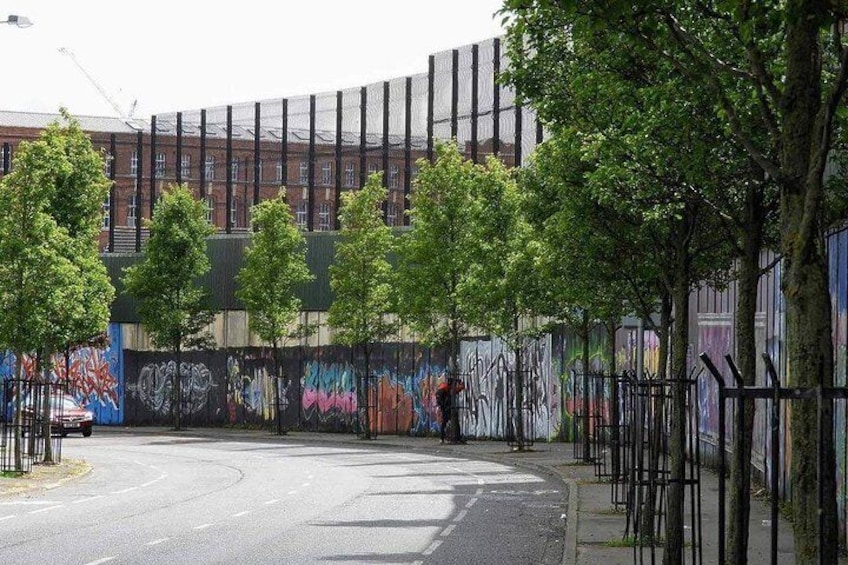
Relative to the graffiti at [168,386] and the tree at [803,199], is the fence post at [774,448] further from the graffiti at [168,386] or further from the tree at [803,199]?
the graffiti at [168,386]

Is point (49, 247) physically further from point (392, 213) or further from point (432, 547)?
point (392, 213)

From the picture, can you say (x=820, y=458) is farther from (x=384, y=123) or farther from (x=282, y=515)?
(x=384, y=123)

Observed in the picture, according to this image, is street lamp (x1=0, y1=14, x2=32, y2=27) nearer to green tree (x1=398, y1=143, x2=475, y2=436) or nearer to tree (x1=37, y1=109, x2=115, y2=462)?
tree (x1=37, y1=109, x2=115, y2=462)

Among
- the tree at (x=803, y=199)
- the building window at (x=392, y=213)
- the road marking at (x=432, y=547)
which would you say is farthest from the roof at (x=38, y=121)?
the tree at (x=803, y=199)

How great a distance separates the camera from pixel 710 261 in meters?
22.7

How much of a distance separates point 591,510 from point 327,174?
66.1 meters

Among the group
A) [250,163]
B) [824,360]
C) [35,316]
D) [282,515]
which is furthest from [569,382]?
[824,360]

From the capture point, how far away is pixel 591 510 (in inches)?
971

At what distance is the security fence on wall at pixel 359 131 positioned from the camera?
61.2m

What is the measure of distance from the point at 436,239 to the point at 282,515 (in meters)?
24.8

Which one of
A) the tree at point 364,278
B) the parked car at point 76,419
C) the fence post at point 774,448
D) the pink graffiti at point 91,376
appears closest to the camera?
the fence post at point 774,448

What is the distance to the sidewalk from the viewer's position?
18.5 m

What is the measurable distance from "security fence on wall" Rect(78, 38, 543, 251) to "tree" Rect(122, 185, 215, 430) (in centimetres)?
263

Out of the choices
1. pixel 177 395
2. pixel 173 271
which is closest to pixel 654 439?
pixel 173 271
